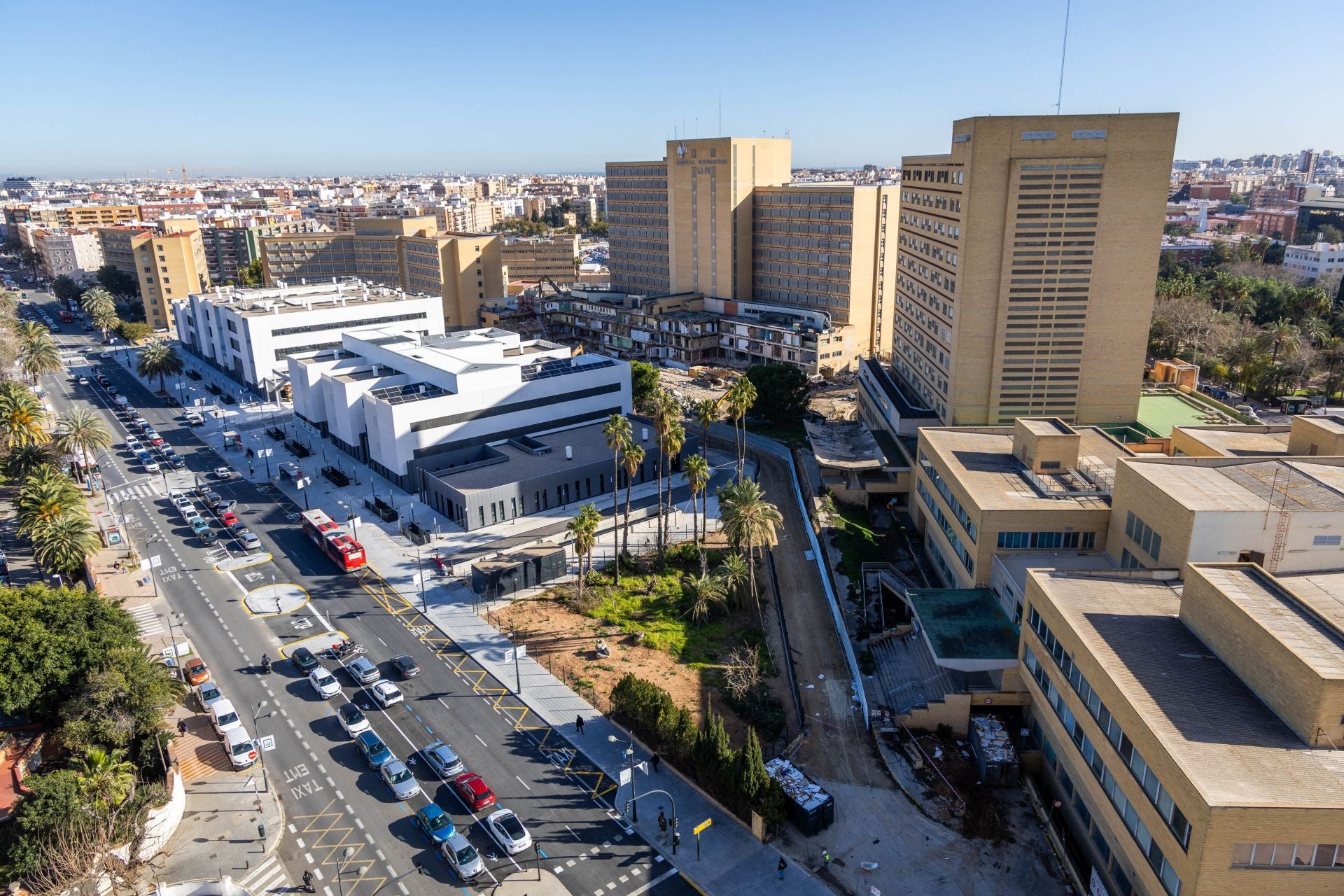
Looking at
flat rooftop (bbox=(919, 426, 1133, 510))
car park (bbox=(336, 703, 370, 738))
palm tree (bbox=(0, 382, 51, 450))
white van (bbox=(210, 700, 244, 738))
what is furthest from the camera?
palm tree (bbox=(0, 382, 51, 450))

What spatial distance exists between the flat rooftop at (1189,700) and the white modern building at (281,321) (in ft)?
388

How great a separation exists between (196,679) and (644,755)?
104ft

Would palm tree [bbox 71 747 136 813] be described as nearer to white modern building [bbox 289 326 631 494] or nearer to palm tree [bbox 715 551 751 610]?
palm tree [bbox 715 551 751 610]

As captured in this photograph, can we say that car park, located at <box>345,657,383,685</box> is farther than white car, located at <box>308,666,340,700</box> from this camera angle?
Yes

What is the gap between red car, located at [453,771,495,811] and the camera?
46188mm

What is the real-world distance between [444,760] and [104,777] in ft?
55.8

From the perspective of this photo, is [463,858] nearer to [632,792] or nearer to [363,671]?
[632,792]

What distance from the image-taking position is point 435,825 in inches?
1730

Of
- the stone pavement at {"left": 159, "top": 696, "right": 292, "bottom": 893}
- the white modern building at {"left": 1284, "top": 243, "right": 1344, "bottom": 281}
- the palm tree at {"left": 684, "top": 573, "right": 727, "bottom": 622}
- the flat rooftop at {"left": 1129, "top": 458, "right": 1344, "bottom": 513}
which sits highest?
the white modern building at {"left": 1284, "top": 243, "right": 1344, "bottom": 281}

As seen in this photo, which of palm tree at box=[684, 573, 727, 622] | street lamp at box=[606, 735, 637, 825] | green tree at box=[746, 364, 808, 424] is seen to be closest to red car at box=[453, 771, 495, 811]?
street lamp at box=[606, 735, 637, 825]

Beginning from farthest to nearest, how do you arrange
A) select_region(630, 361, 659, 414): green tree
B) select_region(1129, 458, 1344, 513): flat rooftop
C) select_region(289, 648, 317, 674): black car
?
select_region(630, 361, 659, 414): green tree → select_region(289, 648, 317, 674): black car → select_region(1129, 458, 1344, 513): flat rooftop

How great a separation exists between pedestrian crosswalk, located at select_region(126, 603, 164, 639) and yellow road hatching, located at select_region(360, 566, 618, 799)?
50.5 ft

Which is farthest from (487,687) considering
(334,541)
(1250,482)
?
(1250,482)

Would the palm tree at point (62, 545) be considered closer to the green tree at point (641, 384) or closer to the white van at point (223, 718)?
the white van at point (223, 718)
